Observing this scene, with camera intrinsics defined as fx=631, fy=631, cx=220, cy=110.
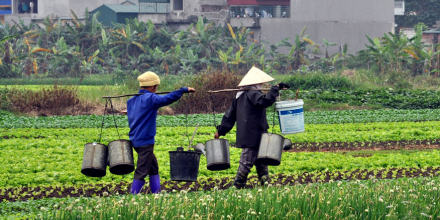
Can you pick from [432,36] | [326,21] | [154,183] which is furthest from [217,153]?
[432,36]

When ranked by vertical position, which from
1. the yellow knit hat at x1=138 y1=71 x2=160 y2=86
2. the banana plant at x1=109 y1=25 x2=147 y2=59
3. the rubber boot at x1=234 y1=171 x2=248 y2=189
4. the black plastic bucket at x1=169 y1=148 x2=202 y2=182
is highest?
the banana plant at x1=109 y1=25 x2=147 y2=59

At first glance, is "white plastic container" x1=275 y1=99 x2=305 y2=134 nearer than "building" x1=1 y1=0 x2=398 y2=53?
Yes

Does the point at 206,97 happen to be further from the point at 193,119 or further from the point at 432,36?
the point at 432,36

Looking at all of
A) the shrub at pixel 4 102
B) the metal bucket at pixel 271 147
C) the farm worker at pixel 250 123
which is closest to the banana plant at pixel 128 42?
the shrub at pixel 4 102

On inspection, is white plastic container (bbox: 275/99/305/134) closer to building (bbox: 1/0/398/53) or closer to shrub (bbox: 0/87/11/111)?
shrub (bbox: 0/87/11/111)

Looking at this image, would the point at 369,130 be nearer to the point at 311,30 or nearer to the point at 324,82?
the point at 324,82

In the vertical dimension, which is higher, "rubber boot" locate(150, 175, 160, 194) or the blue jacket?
the blue jacket

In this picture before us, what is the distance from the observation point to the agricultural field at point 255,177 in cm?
571

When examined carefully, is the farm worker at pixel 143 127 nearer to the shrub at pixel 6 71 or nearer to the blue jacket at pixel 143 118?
the blue jacket at pixel 143 118

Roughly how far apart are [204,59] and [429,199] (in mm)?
28476

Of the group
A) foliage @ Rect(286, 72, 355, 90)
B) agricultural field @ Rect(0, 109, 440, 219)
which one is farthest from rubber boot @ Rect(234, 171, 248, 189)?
foliage @ Rect(286, 72, 355, 90)

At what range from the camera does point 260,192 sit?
6.55 metres

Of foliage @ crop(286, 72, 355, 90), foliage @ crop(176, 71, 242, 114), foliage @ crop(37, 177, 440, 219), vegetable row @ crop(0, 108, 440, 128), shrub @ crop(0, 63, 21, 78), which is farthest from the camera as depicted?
shrub @ crop(0, 63, 21, 78)

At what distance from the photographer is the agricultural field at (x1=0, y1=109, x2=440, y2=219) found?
18.7 feet
